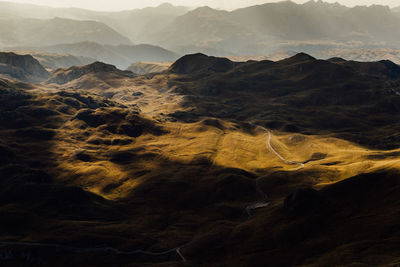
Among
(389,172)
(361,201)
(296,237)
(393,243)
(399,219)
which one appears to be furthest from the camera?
(389,172)

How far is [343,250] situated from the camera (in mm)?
128250

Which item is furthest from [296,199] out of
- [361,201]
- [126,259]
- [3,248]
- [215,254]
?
[3,248]

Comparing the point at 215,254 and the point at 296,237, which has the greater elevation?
the point at 296,237

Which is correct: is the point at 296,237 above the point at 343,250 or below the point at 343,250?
below

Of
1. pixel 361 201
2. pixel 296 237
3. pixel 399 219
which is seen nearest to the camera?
pixel 399 219

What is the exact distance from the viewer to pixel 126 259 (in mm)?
169375

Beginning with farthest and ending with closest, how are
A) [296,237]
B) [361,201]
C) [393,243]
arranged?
[361,201] → [296,237] → [393,243]

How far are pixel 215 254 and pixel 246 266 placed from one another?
2323cm

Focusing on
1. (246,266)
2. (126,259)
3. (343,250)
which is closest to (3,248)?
(126,259)

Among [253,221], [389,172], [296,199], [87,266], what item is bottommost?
[87,266]

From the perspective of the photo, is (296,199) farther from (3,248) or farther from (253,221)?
(3,248)

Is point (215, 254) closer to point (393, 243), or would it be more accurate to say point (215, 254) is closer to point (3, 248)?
point (393, 243)

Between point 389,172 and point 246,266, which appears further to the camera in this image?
point 389,172

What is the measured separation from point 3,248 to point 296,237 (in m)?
135
